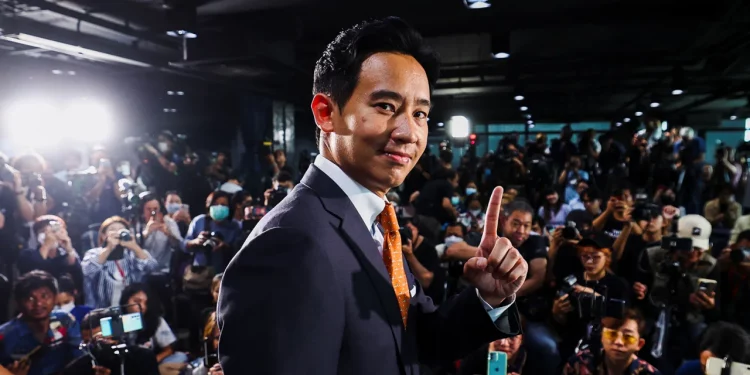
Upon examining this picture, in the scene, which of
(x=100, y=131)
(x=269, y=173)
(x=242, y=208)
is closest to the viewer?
(x=242, y=208)

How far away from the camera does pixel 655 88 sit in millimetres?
12195

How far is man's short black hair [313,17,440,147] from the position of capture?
3.39ft

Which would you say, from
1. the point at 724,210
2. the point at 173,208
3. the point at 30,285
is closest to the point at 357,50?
the point at 30,285

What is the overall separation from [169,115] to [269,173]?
675 cm

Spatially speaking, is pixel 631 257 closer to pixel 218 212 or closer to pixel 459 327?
pixel 218 212

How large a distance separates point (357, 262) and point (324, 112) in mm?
307

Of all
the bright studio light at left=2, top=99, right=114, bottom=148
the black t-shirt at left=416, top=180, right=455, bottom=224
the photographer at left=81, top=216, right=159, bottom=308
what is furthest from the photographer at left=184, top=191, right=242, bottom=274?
the bright studio light at left=2, top=99, right=114, bottom=148

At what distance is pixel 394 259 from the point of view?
1.08m

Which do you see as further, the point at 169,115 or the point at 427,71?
the point at 169,115

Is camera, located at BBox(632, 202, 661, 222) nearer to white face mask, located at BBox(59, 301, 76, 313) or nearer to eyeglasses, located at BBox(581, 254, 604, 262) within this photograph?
eyeglasses, located at BBox(581, 254, 604, 262)

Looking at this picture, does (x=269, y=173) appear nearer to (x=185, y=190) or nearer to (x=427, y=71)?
(x=185, y=190)

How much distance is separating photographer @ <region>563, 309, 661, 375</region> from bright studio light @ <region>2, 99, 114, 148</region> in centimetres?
1081

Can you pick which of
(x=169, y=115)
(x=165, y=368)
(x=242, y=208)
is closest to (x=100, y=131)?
(x=169, y=115)

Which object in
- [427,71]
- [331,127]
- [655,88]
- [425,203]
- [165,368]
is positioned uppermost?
[655,88]
